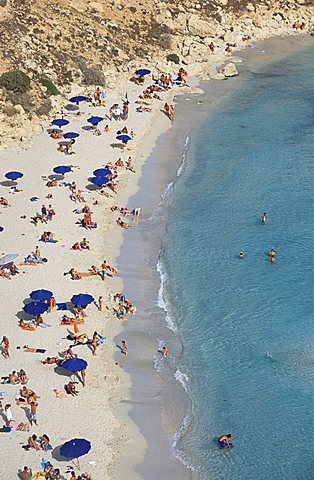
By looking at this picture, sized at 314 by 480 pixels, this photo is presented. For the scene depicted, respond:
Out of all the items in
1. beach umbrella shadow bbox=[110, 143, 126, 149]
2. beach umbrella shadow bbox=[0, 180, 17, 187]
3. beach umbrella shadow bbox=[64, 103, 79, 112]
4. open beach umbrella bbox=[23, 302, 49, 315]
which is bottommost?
open beach umbrella bbox=[23, 302, 49, 315]

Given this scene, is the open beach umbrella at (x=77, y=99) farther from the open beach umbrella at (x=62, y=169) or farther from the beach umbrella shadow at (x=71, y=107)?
the open beach umbrella at (x=62, y=169)

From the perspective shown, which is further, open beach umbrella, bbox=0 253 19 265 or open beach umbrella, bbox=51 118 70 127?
open beach umbrella, bbox=51 118 70 127

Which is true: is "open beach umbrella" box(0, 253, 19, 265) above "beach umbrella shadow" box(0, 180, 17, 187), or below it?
below

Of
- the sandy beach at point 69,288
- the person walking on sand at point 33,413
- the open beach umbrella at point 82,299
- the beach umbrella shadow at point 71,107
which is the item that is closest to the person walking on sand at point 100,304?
the sandy beach at point 69,288

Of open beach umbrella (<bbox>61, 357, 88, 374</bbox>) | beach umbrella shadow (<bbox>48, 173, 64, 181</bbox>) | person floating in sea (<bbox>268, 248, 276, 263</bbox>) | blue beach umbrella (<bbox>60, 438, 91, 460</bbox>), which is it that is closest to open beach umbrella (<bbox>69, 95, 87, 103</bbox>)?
beach umbrella shadow (<bbox>48, 173, 64, 181</bbox>)

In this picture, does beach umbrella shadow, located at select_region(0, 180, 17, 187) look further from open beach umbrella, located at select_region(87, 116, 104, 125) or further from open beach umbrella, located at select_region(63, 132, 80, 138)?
open beach umbrella, located at select_region(87, 116, 104, 125)

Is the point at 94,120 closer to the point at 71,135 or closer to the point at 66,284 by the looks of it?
the point at 71,135
